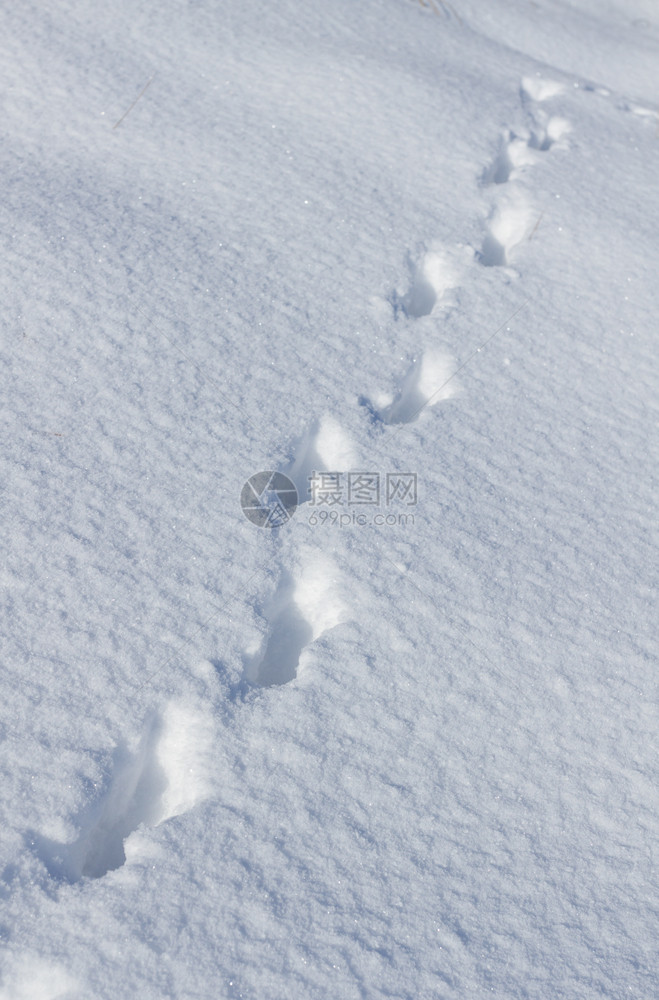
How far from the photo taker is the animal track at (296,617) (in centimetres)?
165

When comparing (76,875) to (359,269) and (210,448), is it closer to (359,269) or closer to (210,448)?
(210,448)

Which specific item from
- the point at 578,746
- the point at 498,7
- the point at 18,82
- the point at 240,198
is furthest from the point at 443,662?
the point at 498,7

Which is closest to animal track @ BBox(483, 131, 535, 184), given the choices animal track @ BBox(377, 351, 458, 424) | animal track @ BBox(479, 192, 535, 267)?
animal track @ BBox(479, 192, 535, 267)

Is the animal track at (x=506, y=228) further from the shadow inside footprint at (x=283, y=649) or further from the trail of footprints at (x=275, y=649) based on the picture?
the shadow inside footprint at (x=283, y=649)

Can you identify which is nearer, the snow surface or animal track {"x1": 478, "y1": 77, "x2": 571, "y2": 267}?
the snow surface

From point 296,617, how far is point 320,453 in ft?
1.58

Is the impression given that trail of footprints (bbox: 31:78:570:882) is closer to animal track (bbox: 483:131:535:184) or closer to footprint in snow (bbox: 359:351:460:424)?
footprint in snow (bbox: 359:351:460:424)

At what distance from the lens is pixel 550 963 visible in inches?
53.2

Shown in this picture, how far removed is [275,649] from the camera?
168cm

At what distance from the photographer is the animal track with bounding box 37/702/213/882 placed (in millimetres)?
1411

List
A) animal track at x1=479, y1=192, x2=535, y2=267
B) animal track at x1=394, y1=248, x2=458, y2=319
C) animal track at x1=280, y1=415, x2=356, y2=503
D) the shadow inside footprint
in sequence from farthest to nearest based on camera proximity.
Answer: animal track at x1=479, y1=192, x2=535, y2=267 < animal track at x1=394, y1=248, x2=458, y2=319 < animal track at x1=280, y1=415, x2=356, y2=503 < the shadow inside footprint

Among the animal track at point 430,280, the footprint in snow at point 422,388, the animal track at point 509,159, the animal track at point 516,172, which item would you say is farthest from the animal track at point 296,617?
the animal track at point 509,159

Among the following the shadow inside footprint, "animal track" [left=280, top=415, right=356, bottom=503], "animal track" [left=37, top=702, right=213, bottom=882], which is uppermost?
"animal track" [left=280, top=415, right=356, bottom=503]

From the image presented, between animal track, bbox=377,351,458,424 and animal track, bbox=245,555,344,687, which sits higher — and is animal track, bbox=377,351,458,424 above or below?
above
